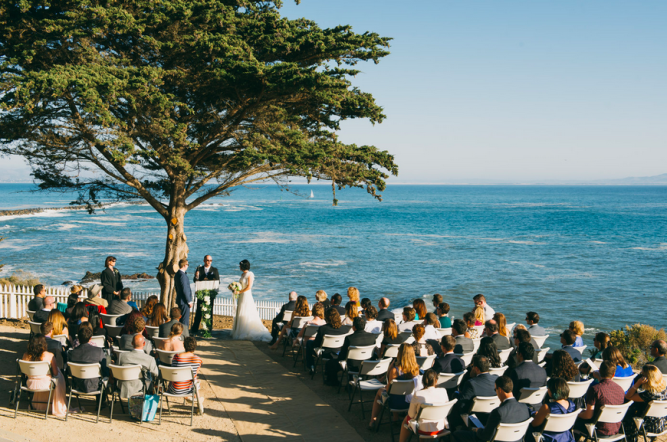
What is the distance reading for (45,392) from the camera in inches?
Answer: 259

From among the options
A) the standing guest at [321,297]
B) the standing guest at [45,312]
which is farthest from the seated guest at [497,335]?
the standing guest at [45,312]

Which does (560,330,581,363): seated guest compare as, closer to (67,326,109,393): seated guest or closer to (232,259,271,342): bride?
(67,326,109,393): seated guest

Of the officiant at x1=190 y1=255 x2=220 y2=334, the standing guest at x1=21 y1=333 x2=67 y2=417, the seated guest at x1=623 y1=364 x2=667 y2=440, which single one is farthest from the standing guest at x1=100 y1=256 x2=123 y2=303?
the seated guest at x1=623 y1=364 x2=667 y2=440

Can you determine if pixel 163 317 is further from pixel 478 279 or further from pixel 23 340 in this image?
pixel 478 279

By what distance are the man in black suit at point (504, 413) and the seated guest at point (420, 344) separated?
1751 mm

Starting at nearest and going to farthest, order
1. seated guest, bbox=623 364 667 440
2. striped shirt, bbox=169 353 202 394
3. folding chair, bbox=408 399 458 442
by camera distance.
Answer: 1. folding chair, bbox=408 399 458 442
2. seated guest, bbox=623 364 667 440
3. striped shirt, bbox=169 353 202 394

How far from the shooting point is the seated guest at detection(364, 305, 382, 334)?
816 cm

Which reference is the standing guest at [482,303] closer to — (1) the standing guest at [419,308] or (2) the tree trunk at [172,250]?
(1) the standing guest at [419,308]

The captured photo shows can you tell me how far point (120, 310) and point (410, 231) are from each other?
205ft

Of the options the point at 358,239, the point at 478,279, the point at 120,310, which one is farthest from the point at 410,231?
the point at 120,310

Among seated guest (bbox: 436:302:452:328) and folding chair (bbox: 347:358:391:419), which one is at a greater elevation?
seated guest (bbox: 436:302:452:328)

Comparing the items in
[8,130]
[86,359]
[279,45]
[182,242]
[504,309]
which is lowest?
[504,309]

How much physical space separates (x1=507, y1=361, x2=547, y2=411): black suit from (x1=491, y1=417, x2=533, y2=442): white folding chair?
87 centimetres

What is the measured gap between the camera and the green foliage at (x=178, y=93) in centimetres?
993
